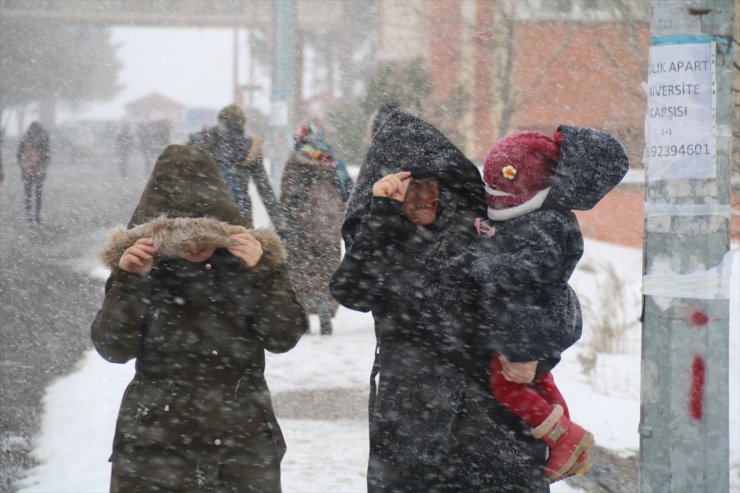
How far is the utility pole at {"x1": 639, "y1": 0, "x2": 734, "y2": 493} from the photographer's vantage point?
3857mm

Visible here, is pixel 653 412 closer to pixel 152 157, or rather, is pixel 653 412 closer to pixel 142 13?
pixel 142 13

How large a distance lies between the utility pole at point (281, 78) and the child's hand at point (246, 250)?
954 centimetres

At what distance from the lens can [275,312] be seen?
3.31 metres

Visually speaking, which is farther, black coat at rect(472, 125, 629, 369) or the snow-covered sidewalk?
the snow-covered sidewalk

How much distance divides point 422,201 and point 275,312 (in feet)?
2.16

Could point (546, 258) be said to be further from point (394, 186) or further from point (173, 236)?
point (173, 236)

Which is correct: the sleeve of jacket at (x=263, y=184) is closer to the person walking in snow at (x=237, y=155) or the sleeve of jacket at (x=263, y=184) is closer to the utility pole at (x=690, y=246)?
the person walking in snow at (x=237, y=155)

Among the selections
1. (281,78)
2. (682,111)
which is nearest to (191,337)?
(682,111)

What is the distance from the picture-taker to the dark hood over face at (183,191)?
11.1 ft

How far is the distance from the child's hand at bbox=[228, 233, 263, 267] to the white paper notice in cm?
168

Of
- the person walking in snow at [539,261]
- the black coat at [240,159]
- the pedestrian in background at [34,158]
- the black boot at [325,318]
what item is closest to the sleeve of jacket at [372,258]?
the person walking in snow at [539,261]

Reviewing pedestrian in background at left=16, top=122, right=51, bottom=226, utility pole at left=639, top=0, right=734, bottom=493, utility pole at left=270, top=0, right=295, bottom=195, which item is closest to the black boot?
utility pole at left=270, top=0, right=295, bottom=195

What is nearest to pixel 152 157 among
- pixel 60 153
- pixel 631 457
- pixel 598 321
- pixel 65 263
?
pixel 60 153

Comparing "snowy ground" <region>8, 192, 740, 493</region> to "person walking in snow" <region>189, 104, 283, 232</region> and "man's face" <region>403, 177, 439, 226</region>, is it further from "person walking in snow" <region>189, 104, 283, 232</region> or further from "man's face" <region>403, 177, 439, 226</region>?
"man's face" <region>403, 177, 439, 226</region>
